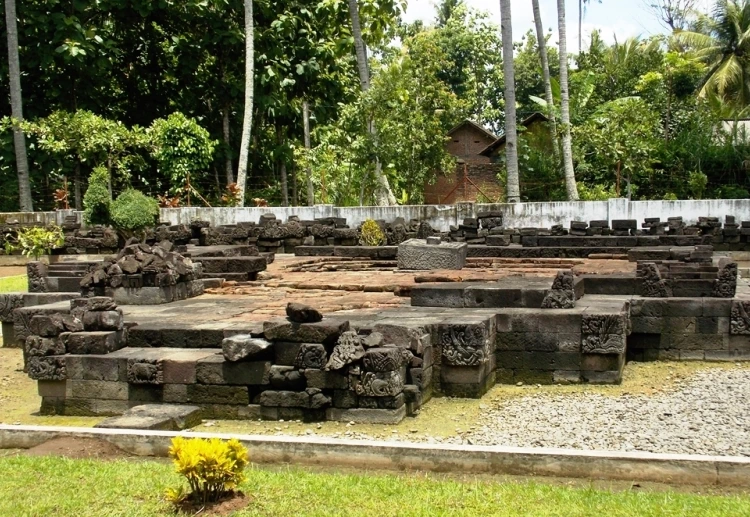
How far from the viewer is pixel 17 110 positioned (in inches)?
1037

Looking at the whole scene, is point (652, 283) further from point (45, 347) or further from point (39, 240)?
point (39, 240)

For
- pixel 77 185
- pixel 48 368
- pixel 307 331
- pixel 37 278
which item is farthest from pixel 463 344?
pixel 77 185

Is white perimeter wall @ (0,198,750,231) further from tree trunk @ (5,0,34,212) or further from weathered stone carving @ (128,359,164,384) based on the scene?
weathered stone carving @ (128,359,164,384)

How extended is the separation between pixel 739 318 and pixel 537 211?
11561 millimetres

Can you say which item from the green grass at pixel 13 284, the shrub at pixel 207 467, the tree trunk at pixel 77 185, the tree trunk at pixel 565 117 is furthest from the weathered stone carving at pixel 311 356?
the tree trunk at pixel 77 185

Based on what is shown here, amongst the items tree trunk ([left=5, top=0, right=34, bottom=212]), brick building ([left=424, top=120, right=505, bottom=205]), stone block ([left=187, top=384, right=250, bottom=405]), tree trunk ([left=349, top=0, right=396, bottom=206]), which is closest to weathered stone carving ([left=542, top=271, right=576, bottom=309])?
stone block ([left=187, top=384, right=250, bottom=405])

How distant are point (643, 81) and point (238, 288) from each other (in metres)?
22.5

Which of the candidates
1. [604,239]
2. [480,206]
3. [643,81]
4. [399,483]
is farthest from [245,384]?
[643,81]

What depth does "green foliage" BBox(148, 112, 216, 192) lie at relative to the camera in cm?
2694

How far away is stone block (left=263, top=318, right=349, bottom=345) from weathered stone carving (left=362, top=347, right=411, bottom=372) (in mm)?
413

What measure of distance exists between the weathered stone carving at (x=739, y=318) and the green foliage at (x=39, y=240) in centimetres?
1565

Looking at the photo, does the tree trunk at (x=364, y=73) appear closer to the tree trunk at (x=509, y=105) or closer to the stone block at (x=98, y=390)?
the tree trunk at (x=509, y=105)

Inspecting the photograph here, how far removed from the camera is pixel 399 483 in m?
6.09

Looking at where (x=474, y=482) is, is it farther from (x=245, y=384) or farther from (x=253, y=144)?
(x=253, y=144)
